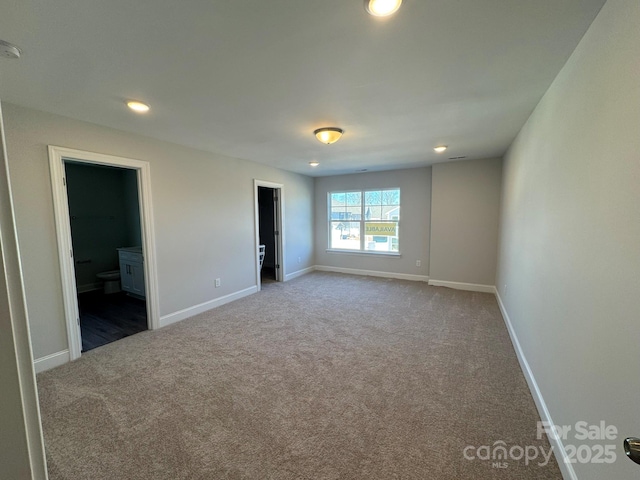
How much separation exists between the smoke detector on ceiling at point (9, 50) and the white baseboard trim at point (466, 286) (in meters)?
6.02

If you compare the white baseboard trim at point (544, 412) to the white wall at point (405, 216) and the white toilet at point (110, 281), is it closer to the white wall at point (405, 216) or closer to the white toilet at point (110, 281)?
the white wall at point (405, 216)

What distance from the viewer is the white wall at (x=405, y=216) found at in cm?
571

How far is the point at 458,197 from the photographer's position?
5.16m

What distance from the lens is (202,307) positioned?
4113 millimetres

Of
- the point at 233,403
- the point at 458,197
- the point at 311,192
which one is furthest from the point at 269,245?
the point at 233,403

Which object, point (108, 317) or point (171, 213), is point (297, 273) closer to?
point (171, 213)

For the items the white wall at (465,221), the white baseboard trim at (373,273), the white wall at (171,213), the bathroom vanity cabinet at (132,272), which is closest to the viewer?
the white wall at (171,213)

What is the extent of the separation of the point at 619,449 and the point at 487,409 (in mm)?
1080

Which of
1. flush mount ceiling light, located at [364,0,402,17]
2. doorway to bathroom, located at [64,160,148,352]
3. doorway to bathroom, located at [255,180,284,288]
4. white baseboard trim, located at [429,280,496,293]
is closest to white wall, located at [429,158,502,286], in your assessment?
white baseboard trim, located at [429,280,496,293]

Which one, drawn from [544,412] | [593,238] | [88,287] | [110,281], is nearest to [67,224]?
[110,281]

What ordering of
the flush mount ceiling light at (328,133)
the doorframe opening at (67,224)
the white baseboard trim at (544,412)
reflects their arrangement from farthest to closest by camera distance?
the flush mount ceiling light at (328,133), the doorframe opening at (67,224), the white baseboard trim at (544,412)

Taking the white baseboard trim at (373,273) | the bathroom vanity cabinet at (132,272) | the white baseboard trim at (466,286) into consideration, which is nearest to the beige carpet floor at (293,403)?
the white baseboard trim at (466,286)

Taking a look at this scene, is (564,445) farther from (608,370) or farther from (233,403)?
(233,403)

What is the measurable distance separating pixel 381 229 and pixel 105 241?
605 cm
